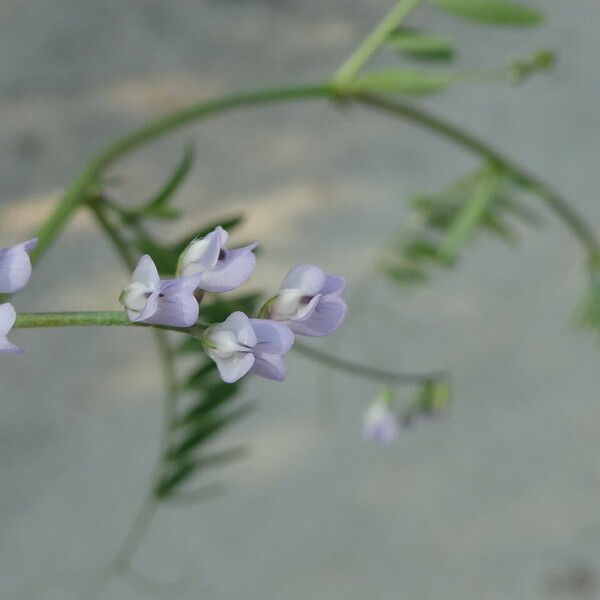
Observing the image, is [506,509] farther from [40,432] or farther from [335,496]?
[40,432]

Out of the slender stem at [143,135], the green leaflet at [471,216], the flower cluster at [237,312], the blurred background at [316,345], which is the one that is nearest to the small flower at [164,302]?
the flower cluster at [237,312]

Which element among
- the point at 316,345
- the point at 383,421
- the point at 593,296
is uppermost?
the point at 593,296

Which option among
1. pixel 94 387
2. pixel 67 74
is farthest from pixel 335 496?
pixel 67 74

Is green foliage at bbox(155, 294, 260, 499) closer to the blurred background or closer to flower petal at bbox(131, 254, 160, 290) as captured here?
flower petal at bbox(131, 254, 160, 290)

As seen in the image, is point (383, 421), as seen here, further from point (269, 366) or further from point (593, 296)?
point (269, 366)

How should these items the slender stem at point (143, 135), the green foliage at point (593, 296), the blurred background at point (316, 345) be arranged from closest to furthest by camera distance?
1. the slender stem at point (143, 135)
2. the green foliage at point (593, 296)
3. the blurred background at point (316, 345)

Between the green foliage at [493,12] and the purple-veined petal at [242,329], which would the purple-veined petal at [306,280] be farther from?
the green foliage at [493,12]

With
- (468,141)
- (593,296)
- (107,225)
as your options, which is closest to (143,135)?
(107,225)

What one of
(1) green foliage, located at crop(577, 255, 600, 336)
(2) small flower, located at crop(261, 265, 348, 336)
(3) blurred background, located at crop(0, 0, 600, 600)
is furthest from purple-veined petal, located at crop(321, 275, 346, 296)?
(3) blurred background, located at crop(0, 0, 600, 600)
